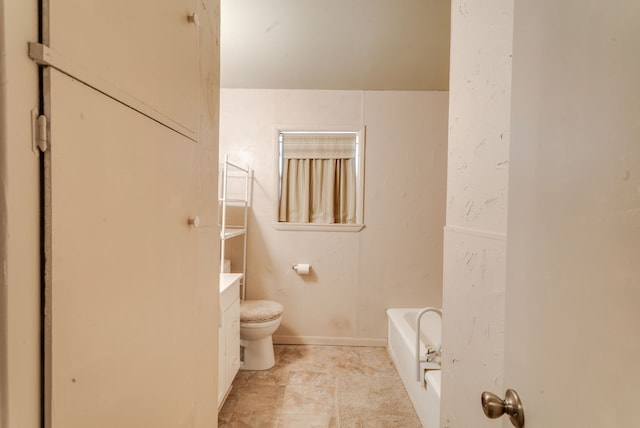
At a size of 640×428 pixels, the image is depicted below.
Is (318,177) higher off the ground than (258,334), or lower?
higher

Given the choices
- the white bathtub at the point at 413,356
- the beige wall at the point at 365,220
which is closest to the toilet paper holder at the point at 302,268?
the beige wall at the point at 365,220

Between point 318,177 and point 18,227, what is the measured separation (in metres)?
2.60

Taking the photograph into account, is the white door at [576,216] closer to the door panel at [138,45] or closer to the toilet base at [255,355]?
the door panel at [138,45]

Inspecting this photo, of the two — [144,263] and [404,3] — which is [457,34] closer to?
[404,3]

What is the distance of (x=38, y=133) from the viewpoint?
0.44m

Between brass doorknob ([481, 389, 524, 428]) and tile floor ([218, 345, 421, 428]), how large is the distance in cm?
152

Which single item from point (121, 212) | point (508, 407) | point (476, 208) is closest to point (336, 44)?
point (476, 208)

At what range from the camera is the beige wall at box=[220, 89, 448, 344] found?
2803mm

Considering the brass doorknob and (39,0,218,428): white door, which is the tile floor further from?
the brass doorknob

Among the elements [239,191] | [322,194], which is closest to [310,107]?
[322,194]

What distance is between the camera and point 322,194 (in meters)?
2.95

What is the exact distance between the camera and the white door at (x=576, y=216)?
0.33m

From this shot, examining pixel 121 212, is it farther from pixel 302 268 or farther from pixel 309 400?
pixel 302 268

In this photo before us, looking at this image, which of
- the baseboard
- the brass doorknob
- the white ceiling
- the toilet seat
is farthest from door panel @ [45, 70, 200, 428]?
the baseboard
